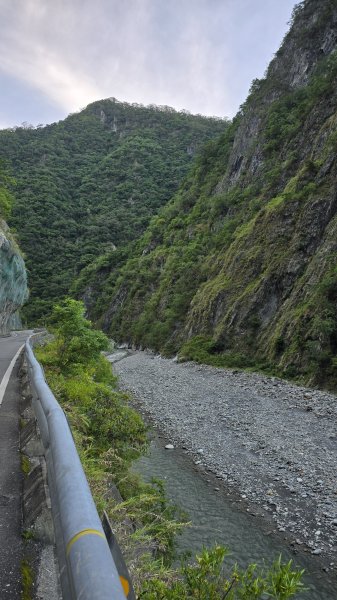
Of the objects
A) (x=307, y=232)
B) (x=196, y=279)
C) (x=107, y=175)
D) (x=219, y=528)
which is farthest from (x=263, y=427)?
(x=107, y=175)

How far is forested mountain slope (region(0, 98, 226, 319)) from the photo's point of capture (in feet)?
313

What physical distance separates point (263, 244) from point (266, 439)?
22.5 m

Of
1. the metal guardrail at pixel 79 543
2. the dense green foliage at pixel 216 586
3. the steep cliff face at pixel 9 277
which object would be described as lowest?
the dense green foliage at pixel 216 586

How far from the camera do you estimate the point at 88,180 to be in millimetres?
125562

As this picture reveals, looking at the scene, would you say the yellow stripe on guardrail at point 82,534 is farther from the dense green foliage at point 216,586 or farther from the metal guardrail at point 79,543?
the dense green foliage at point 216,586

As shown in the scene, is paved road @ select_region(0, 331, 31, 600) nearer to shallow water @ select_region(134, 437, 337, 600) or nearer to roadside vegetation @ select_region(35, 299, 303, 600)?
roadside vegetation @ select_region(35, 299, 303, 600)

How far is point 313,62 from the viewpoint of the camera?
177 ft

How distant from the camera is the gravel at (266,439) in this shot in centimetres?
1007

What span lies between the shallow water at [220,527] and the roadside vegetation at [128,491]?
385 mm

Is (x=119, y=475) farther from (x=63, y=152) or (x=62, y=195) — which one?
(x=63, y=152)

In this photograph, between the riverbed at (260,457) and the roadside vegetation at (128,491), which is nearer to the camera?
the roadside vegetation at (128,491)

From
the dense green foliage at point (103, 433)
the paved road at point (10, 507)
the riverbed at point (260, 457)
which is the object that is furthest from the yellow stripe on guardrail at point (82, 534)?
the riverbed at point (260, 457)

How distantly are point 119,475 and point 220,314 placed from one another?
2941 cm

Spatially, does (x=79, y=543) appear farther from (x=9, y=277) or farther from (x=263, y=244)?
(x=9, y=277)
